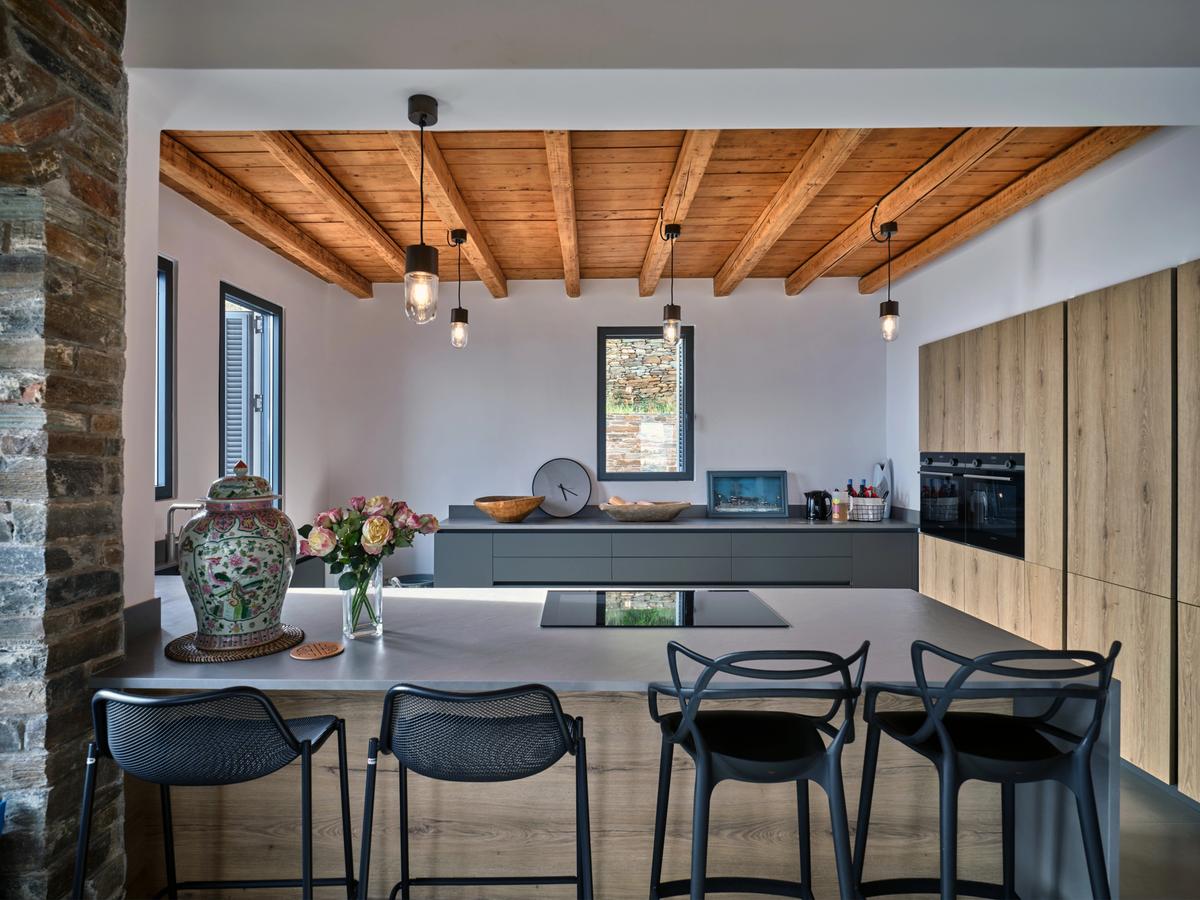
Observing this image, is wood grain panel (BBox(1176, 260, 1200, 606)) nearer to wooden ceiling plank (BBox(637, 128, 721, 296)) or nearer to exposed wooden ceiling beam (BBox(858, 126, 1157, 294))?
exposed wooden ceiling beam (BBox(858, 126, 1157, 294))

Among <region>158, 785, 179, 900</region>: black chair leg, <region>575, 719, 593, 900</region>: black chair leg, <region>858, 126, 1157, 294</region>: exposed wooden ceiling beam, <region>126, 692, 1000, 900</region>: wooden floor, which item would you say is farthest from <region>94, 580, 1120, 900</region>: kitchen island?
<region>858, 126, 1157, 294</region>: exposed wooden ceiling beam

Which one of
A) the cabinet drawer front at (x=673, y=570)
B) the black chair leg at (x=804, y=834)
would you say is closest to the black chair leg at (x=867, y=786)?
the black chair leg at (x=804, y=834)

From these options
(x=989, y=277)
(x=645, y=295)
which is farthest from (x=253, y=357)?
(x=989, y=277)

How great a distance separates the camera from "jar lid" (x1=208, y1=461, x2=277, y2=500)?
5.98 ft

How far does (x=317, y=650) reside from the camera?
70.6 inches

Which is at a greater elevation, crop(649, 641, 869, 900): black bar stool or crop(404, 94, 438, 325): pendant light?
crop(404, 94, 438, 325): pendant light

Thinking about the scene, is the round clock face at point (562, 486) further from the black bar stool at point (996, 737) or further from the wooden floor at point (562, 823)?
the black bar stool at point (996, 737)

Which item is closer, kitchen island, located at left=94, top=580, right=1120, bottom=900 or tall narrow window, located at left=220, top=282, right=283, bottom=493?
kitchen island, located at left=94, top=580, right=1120, bottom=900

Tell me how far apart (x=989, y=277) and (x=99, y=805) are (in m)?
4.32

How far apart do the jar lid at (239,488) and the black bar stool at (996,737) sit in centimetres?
165

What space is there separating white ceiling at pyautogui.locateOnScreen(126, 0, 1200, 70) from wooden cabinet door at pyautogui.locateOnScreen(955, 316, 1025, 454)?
1.69 metres

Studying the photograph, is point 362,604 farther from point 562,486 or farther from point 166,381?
point 562,486

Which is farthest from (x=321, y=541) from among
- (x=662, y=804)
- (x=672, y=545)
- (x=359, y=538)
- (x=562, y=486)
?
(x=562, y=486)

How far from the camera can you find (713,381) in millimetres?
4926
